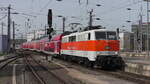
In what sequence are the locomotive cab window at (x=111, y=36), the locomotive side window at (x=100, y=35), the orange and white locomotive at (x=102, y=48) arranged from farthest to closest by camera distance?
the locomotive cab window at (x=111, y=36) < the locomotive side window at (x=100, y=35) < the orange and white locomotive at (x=102, y=48)

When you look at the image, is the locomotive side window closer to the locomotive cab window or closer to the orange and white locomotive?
the orange and white locomotive

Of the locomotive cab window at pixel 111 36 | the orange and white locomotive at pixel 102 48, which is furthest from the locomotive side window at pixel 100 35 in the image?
the locomotive cab window at pixel 111 36

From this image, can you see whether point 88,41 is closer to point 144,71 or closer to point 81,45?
point 81,45

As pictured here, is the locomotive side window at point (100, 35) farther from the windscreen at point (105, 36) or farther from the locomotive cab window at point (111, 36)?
the locomotive cab window at point (111, 36)

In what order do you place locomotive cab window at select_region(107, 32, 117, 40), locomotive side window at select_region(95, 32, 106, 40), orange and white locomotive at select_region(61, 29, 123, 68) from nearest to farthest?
1. orange and white locomotive at select_region(61, 29, 123, 68)
2. locomotive side window at select_region(95, 32, 106, 40)
3. locomotive cab window at select_region(107, 32, 117, 40)

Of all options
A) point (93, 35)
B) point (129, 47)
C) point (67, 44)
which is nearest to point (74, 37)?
point (67, 44)

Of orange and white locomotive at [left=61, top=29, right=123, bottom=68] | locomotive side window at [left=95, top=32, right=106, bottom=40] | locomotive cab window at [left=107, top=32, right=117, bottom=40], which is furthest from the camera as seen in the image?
locomotive cab window at [left=107, top=32, right=117, bottom=40]

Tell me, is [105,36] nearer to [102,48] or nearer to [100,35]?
[100,35]

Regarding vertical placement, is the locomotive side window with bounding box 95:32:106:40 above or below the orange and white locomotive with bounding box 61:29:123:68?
above

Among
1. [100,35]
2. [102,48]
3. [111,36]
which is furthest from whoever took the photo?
[111,36]

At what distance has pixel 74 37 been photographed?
28.9 metres

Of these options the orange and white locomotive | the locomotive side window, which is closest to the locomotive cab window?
the orange and white locomotive

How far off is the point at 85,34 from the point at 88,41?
112cm

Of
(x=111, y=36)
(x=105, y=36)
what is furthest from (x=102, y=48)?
(x=111, y=36)
